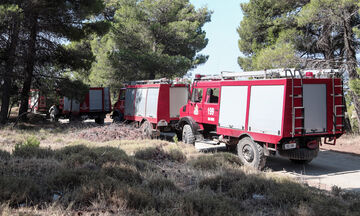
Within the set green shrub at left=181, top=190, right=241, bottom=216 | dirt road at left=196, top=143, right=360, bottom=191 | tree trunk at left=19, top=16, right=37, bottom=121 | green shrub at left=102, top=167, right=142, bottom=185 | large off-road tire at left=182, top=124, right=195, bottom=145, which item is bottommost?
dirt road at left=196, top=143, right=360, bottom=191

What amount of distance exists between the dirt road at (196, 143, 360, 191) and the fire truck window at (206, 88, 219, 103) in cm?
287

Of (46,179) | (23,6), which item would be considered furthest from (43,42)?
(46,179)

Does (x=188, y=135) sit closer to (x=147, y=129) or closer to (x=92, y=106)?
(x=147, y=129)

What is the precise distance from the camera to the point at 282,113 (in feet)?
26.5

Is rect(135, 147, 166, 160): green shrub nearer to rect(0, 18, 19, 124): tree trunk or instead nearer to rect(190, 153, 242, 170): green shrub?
rect(190, 153, 242, 170): green shrub

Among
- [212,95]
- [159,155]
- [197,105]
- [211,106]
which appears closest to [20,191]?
[159,155]

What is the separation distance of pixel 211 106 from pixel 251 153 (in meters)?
2.75

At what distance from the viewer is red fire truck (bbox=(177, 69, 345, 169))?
26.7 ft

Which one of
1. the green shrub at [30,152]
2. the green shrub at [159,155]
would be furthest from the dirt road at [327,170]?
the green shrub at [30,152]

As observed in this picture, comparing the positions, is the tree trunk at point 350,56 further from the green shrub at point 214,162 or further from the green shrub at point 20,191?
the green shrub at point 20,191

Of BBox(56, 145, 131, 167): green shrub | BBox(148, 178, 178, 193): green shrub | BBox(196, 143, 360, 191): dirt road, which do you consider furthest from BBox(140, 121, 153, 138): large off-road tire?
BBox(148, 178, 178, 193): green shrub

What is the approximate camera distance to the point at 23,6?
16.1 metres

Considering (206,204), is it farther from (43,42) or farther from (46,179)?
(43,42)

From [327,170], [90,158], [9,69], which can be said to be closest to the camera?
[90,158]
